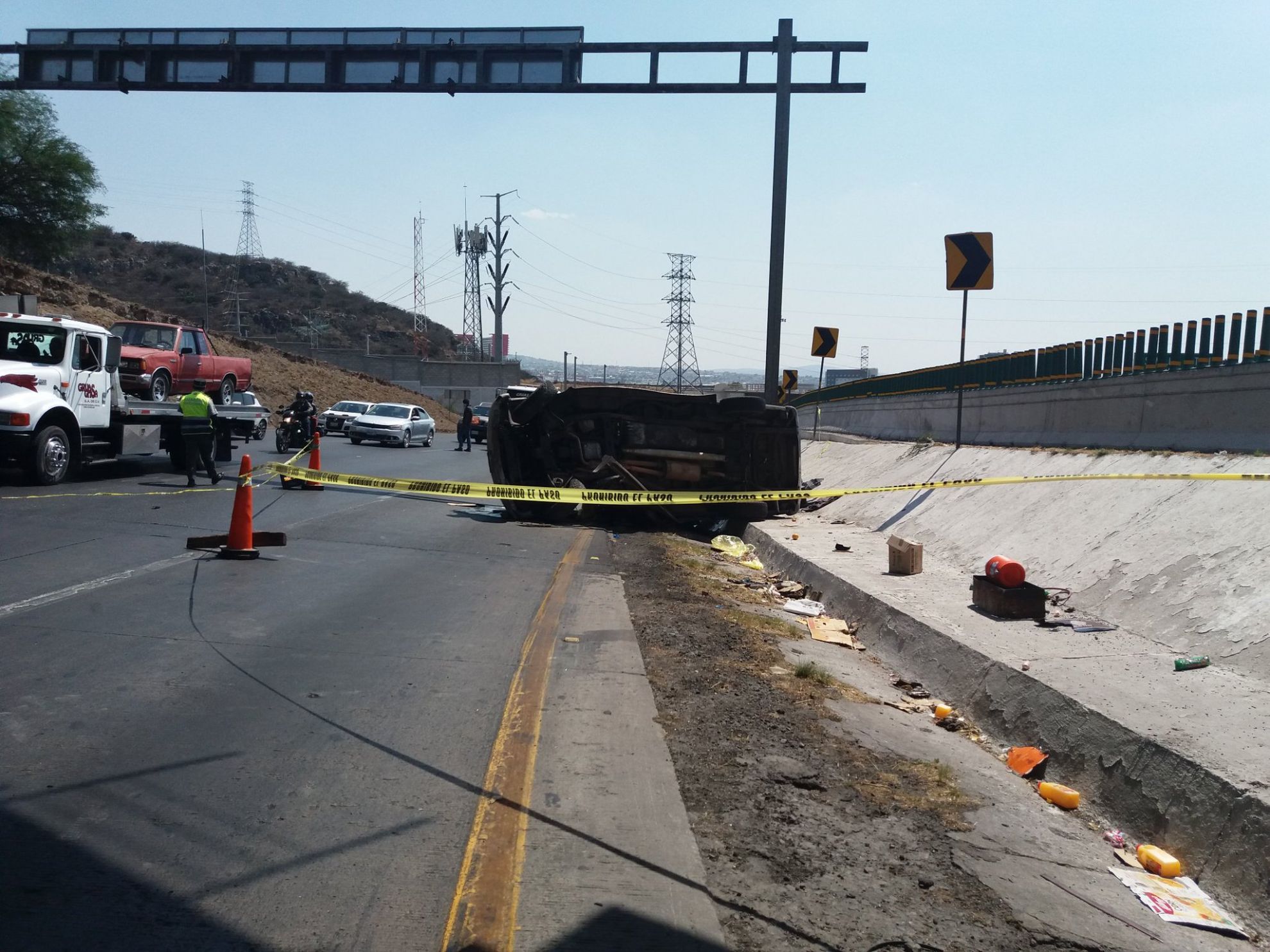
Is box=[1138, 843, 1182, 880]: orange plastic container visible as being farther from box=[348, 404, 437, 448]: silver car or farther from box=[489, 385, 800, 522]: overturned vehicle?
box=[348, 404, 437, 448]: silver car

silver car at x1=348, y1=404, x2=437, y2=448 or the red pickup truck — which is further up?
the red pickup truck

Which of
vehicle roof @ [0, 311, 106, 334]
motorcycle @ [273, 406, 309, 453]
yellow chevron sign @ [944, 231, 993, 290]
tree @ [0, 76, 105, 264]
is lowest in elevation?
motorcycle @ [273, 406, 309, 453]

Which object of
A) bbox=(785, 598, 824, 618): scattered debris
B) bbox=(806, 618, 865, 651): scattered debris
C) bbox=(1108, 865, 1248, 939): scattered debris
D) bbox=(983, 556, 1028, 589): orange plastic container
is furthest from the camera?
bbox=(785, 598, 824, 618): scattered debris

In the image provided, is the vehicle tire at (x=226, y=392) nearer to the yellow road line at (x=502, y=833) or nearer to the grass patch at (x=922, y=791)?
the yellow road line at (x=502, y=833)

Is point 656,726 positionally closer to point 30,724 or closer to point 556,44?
point 30,724

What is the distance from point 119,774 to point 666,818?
2.48 m

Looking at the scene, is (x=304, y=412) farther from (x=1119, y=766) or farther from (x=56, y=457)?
(x=1119, y=766)

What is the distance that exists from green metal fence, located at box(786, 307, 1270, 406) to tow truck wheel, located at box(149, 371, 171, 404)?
49.9 ft

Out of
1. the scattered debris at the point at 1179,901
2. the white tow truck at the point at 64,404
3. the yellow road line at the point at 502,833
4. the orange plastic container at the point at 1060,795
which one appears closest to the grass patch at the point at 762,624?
the yellow road line at the point at 502,833

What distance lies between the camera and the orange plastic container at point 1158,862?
4.57 metres

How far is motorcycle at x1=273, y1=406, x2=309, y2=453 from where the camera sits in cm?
2944

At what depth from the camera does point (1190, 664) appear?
20.4 ft

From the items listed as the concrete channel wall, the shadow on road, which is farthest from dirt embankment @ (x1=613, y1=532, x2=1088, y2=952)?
the concrete channel wall

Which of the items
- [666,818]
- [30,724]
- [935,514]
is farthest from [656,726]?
[935,514]
